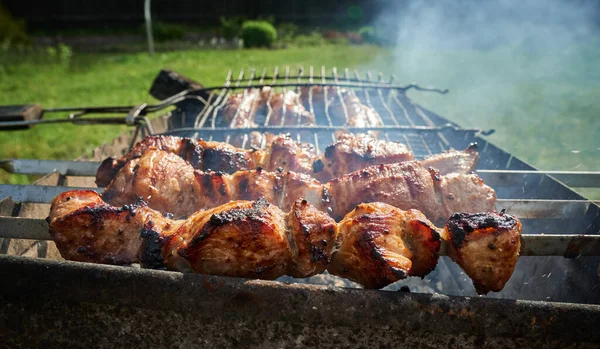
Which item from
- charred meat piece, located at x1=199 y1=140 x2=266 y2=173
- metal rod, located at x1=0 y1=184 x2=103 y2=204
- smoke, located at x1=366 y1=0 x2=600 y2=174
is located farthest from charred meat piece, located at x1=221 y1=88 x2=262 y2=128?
smoke, located at x1=366 y1=0 x2=600 y2=174

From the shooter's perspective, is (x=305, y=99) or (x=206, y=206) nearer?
(x=206, y=206)

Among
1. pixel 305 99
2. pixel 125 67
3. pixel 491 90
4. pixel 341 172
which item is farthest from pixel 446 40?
pixel 341 172

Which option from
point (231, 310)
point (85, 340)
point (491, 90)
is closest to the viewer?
point (231, 310)

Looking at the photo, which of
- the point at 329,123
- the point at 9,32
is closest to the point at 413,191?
the point at 329,123

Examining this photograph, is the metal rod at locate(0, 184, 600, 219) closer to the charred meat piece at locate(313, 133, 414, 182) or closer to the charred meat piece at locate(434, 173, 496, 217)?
the charred meat piece at locate(434, 173, 496, 217)

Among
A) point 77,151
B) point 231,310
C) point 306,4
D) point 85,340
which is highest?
point 306,4

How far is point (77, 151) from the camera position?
712cm

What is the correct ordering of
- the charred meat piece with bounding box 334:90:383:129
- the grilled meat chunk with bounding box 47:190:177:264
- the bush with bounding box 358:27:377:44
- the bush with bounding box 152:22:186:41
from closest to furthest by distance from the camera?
the grilled meat chunk with bounding box 47:190:177:264 < the charred meat piece with bounding box 334:90:383:129 < the bush with bounding box 358:27:377:44 < the bush with bounding box 152:22:186:41

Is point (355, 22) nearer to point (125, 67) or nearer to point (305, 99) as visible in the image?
point (125, 67)

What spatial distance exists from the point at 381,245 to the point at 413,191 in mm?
539

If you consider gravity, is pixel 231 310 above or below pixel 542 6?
below

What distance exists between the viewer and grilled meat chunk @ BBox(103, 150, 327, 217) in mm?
2260

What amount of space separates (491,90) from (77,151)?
9.81m

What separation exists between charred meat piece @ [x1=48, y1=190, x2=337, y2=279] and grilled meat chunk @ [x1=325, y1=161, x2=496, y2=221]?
1.31 feet
